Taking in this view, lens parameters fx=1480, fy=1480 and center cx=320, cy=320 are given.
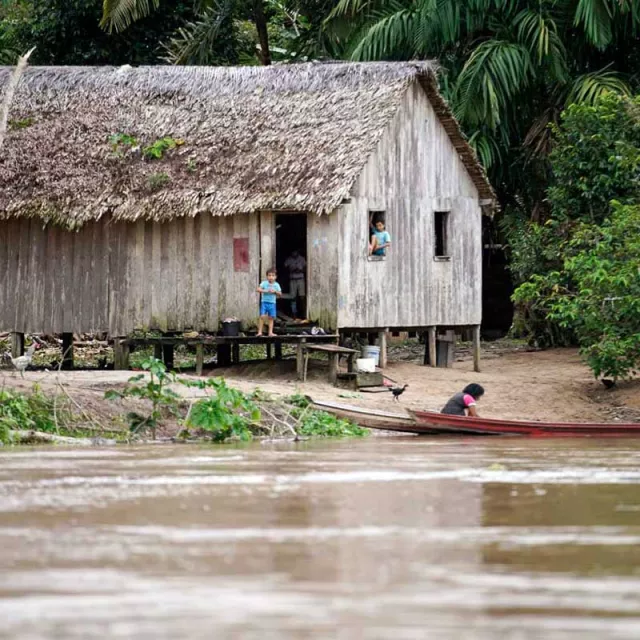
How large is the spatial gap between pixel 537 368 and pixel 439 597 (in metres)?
18.0

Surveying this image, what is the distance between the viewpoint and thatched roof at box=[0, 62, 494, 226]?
2070cm

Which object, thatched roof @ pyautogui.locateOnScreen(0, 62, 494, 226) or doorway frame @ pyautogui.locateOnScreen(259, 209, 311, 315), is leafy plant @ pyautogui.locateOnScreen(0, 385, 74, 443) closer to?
thatched roof @ pyautogui.locateOnScreen(0, 62, 494, 226)

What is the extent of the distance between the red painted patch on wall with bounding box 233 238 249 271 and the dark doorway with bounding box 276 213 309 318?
2.54 ft

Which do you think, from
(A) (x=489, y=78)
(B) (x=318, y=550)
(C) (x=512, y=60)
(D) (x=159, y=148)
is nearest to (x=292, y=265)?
(D) (x=159, y=148)

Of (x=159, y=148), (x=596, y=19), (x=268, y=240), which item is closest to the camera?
(x=268, y=240)

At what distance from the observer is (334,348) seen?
777 inches

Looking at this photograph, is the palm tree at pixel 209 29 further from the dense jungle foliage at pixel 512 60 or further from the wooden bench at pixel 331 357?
the wooden bench at pixel 331 357

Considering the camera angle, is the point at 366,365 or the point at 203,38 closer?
the point at 366,365

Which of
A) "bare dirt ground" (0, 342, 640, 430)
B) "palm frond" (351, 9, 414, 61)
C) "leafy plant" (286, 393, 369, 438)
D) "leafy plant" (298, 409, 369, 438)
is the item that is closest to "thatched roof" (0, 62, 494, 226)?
"bare dirt ground" (0, 342, 640, 430)

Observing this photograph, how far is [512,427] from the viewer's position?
1566cm

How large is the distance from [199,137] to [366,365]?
4400mm

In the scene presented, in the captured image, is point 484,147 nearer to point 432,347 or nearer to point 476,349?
point 476,349

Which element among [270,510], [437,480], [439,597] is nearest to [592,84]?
[437,480]

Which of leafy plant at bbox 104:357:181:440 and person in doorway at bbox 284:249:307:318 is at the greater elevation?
person in doorway at bbox 284:249:307:318
